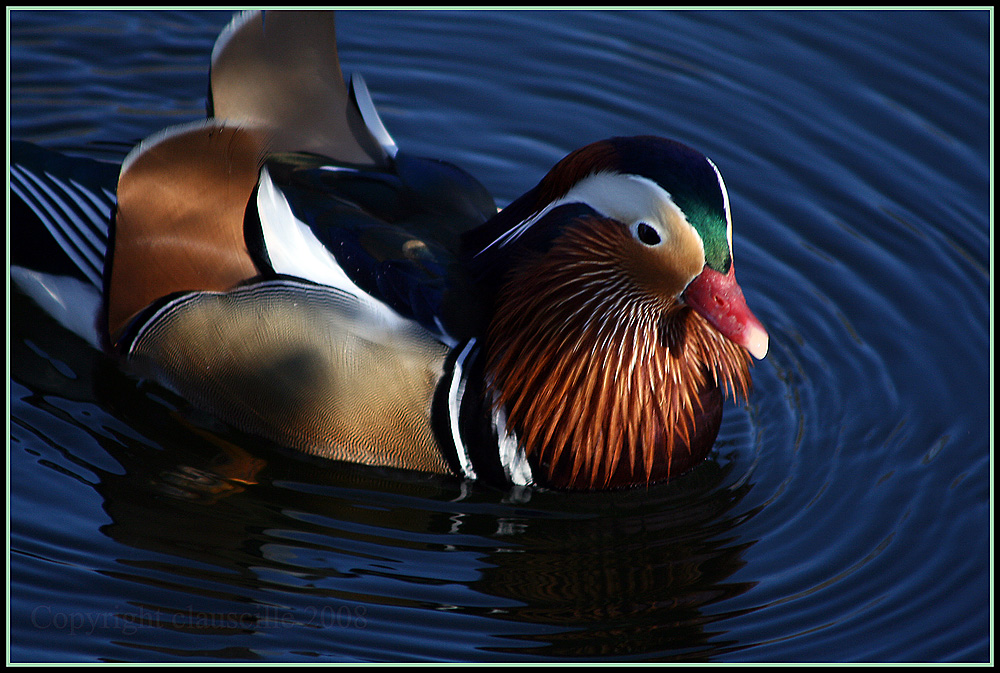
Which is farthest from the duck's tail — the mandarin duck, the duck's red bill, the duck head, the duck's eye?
the duck's red bill

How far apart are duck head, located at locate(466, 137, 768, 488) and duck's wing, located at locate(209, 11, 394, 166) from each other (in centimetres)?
87

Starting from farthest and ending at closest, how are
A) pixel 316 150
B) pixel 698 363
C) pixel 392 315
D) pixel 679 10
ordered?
1. pixel 679 10
2. pixel 316 150
3. pixel 698 363
4. pixel 392 315

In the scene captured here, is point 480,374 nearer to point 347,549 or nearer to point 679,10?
point 347,549

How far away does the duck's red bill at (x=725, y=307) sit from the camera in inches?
157

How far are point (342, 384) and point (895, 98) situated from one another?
4.27 m

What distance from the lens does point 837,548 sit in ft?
14.4

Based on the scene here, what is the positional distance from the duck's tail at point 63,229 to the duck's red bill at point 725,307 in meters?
2.44

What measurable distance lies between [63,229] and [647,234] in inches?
101

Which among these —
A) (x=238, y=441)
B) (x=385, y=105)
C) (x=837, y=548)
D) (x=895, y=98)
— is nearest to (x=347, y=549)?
(x=238, y=441)

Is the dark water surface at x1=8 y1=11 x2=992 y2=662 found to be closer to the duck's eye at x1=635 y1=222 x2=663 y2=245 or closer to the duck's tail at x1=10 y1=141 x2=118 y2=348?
the duck's tail at x1=10 y1=141 x2=118 y2=348

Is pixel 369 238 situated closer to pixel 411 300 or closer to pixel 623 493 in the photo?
pixel 411 300

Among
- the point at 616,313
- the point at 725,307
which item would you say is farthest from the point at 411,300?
the point at 725,307

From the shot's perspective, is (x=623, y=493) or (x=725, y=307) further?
(x=623, y=493)

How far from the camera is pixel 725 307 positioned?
4016 mm
